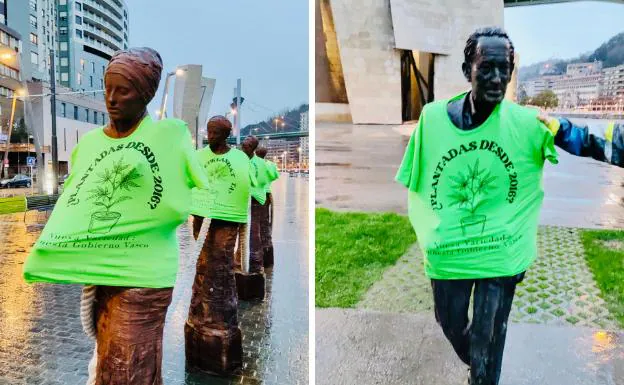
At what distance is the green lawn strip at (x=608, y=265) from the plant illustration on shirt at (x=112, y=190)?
3.37 m

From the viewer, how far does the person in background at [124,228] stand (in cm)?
211

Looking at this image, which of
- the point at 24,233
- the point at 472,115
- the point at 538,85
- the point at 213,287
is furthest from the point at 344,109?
the point at 24,233

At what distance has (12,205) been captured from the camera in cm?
583

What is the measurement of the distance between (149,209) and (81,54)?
3.51m

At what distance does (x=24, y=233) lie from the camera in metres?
6.48

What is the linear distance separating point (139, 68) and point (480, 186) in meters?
1.56

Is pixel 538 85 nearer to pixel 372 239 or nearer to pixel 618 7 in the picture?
pixel 618 7

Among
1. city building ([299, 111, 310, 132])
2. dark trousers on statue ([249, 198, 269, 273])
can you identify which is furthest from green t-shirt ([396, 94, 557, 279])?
dark trousers on statue ([249, 198, 269, 273])

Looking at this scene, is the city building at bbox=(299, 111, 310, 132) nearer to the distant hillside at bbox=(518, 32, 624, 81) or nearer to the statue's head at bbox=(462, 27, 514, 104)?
the distant hillside at bbox=(518, 32, 624, 81)

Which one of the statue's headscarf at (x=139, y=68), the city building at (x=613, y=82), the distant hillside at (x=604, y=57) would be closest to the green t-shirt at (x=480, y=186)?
the statue's headscarf at (x=139, y=68)

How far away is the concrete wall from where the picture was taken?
4258mm

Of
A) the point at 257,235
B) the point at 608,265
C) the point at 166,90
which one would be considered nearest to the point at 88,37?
the point at 166,90

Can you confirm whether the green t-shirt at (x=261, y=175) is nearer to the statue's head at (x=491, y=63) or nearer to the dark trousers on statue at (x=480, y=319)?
the dark trousers on statue at (x=480, y=319)

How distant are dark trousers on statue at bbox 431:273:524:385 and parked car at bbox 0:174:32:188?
14.5 feet
